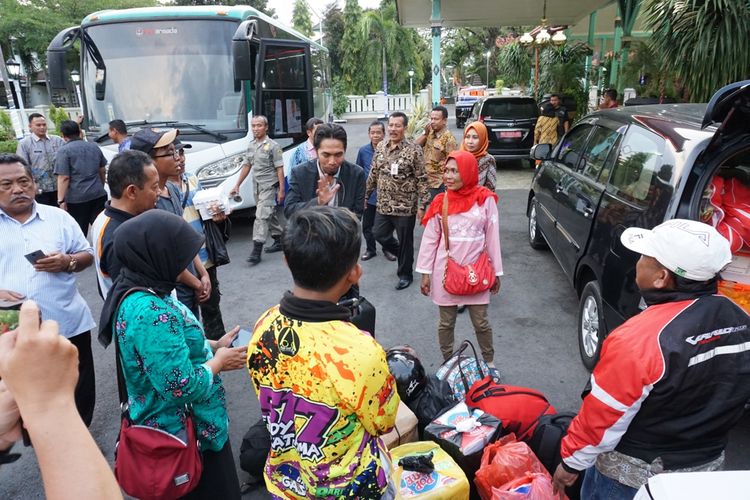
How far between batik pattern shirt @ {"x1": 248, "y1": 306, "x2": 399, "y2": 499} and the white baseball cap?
104cm

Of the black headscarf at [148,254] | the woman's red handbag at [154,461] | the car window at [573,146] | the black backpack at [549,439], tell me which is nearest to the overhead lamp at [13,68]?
the car window at [573,146]

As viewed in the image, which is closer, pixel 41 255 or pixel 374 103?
pixel 41 255

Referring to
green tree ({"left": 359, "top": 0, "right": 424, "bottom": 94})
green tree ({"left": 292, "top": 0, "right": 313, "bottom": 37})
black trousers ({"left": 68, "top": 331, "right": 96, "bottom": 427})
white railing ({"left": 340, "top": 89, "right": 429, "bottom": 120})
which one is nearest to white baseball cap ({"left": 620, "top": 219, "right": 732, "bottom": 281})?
black trousers ({"left": 68, "top": 331, "right": 96, "bottom": 427})

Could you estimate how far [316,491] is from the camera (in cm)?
147

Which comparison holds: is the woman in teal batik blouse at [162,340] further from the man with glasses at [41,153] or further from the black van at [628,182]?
the man with glasses at [41,153]

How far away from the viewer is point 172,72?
6.83m

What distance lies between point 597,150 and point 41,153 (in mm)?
6765

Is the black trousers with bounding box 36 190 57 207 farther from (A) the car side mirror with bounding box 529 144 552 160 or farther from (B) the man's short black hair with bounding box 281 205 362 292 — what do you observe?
(B) the man's short black hair with bounding box 281 205 362 292

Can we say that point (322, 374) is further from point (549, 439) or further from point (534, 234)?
point (534, 234)

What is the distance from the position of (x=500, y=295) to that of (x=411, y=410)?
2680 millimetres

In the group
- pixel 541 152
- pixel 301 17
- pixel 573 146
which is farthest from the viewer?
pixel 301 17

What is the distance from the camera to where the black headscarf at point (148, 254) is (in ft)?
6.13

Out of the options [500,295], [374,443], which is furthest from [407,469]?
[500,295]

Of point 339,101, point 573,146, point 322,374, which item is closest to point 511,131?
point 573,146
